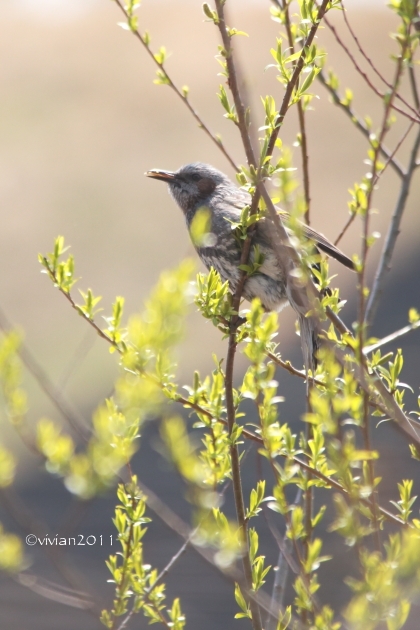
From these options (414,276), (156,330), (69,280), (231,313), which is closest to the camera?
(156,330)

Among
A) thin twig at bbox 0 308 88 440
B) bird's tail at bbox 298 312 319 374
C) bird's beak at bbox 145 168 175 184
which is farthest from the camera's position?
bird's beak at bbox 145 168 175 184

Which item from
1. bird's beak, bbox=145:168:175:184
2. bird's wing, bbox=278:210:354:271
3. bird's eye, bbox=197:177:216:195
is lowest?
bird's wing, bbox=278:210:354:271

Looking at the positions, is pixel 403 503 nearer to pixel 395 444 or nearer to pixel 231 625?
pixel 231 625

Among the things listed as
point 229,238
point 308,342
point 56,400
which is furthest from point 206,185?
point 56,400

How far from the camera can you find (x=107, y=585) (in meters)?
5.15

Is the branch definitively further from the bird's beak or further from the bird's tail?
the bird's beak

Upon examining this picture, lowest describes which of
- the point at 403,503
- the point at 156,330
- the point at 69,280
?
the point at 403,503

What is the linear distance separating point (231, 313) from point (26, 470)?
448 centimetres

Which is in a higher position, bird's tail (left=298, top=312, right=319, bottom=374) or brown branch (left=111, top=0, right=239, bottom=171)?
brown branch (left=111, top=0, right=239, bottom=171)

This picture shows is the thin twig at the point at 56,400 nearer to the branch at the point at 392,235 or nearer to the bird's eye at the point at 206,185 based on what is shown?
the branch at the point at 392,235

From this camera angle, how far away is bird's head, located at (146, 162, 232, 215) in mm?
4434

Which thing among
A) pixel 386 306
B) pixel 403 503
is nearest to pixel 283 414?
pixel 386 306

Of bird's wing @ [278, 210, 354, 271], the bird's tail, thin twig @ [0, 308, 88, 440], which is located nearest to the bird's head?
bird's wing @ [278, 210, 354, 271]

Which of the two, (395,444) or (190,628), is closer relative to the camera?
(190,628)
